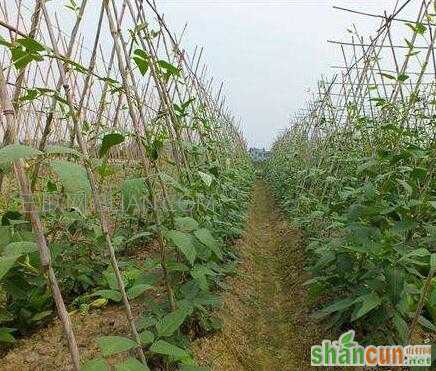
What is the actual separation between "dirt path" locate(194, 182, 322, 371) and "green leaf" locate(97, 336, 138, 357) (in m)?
0.84

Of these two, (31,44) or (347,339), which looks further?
(347,339)

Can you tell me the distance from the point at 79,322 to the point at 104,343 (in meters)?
1.10

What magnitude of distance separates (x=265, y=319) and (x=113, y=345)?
194 cm

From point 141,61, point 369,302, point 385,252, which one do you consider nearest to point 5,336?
point 141,61

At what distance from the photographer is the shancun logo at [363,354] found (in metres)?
1.91

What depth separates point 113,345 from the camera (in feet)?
4.75

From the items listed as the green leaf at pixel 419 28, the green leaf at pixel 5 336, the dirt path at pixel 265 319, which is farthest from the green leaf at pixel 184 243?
the green leaf at pixel 419 28

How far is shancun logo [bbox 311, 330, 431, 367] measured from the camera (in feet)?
6.25

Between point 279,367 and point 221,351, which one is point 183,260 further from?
point 279,367

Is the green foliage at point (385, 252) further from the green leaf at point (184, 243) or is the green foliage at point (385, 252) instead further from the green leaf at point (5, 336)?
the green leaf at point (5, 336)

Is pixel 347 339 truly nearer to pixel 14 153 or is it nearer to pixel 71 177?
pixel 71 177

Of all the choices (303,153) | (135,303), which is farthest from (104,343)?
(303,153)

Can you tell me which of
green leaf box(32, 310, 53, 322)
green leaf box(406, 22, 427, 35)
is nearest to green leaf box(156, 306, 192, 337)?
green leaf box(32, 310, 53, 322)

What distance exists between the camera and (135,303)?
8.96ft
